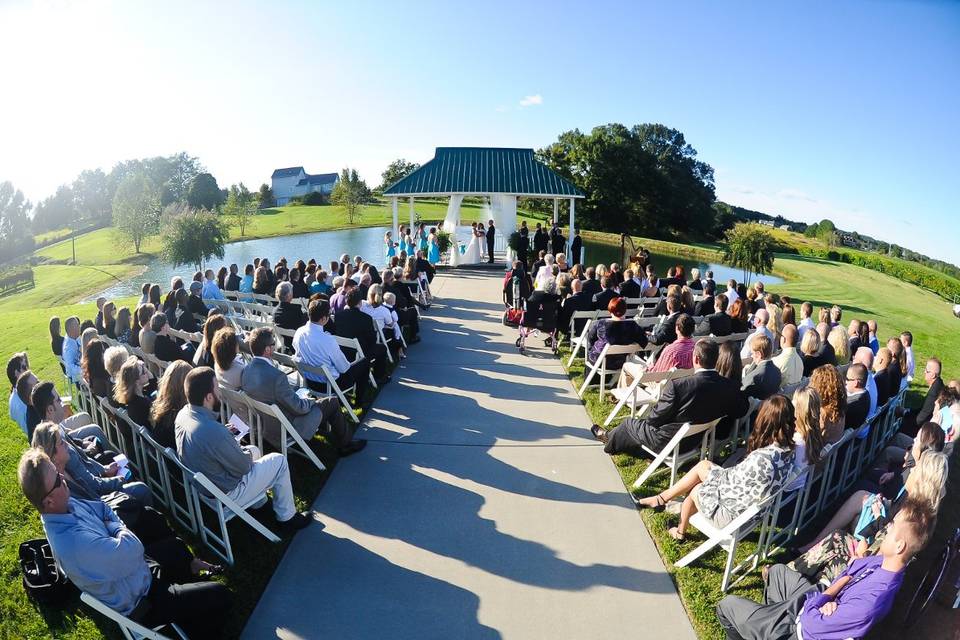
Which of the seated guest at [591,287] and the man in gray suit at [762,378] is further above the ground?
the seated guest at [591,287]

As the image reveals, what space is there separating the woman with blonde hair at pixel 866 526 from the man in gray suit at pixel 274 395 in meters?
4.33

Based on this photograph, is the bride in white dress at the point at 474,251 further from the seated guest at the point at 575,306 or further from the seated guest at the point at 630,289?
the seated guest at the point at 575,306

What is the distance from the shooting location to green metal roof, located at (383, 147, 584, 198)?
18.9 metres

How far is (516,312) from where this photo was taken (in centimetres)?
1094

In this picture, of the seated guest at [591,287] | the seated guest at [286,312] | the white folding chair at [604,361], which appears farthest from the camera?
the seated guest at [591,287]

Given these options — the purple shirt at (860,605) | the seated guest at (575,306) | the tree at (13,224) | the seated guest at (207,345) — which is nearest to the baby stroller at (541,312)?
the seated guest at (575,306)

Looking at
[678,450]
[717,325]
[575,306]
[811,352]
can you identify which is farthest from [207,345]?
[811,352]

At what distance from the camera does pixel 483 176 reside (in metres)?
19.5

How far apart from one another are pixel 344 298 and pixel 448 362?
6.64ft

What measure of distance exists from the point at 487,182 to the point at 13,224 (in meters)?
90.0

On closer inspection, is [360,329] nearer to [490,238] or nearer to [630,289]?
[630,289]

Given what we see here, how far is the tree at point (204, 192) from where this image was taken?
3135 inches

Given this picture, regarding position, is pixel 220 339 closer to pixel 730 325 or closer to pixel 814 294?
pixel 730 325

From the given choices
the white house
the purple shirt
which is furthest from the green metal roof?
the white house
